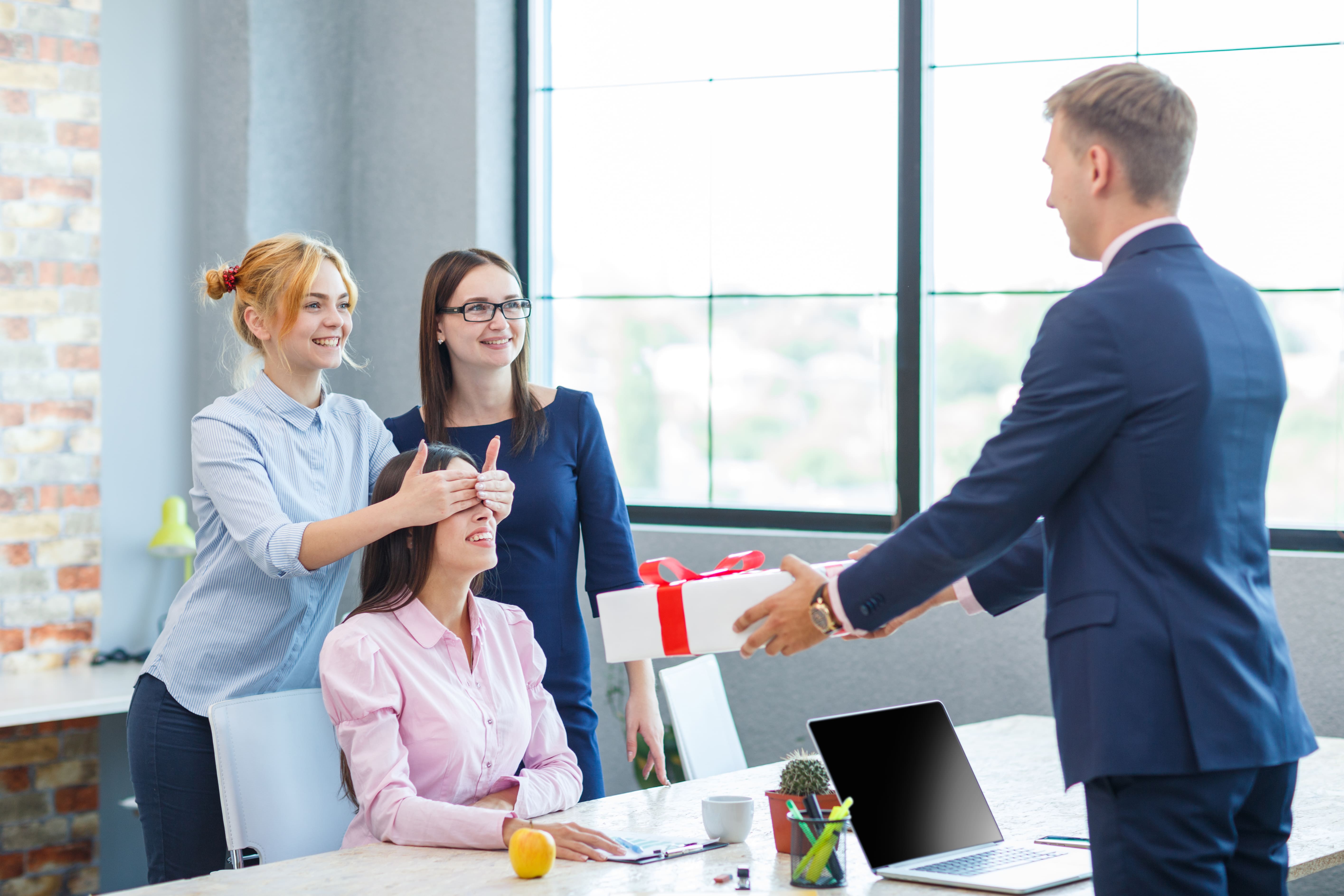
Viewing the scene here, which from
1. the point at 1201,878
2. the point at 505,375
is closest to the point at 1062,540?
the point at 1201,878

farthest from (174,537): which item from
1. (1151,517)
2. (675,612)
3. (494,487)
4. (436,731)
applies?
(1151,517)

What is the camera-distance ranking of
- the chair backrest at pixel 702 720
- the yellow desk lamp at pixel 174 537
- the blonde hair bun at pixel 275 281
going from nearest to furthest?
the blonde hair bun at pixel 275 281, the chair backrest at pixel 702 720, the yellow desk lamp at pixel 174 537

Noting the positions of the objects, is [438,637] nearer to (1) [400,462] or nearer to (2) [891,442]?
(1) [400,462]

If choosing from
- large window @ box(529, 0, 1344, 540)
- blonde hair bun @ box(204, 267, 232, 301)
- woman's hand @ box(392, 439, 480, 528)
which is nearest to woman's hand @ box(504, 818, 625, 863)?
woman's hand @ box(392, 439, 480, 528)

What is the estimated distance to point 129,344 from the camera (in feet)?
12.6

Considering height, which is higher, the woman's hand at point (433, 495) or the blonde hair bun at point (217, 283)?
the blonde hair bun at point (217, 283)

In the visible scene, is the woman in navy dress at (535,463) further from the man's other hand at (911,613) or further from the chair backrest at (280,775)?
the man's other hand at (911,613)

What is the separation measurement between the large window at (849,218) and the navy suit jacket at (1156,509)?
210 cm

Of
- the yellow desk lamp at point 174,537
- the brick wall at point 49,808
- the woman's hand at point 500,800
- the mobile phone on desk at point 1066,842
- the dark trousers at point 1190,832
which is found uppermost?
the yellow desk lamp at point 174,537

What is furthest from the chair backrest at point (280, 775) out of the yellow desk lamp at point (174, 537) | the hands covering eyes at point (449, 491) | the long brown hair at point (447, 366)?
the yellow desk lamp at point (174, 537)

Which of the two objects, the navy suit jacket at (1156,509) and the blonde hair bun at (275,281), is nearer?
the navy suit jacket at (1156,509)

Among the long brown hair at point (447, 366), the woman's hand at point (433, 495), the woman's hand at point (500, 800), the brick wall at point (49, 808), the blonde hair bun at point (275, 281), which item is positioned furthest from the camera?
the brick wall at point (49, 808)

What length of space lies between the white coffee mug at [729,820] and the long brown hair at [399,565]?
0.60 meters

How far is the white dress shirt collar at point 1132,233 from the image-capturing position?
57.3 inches
